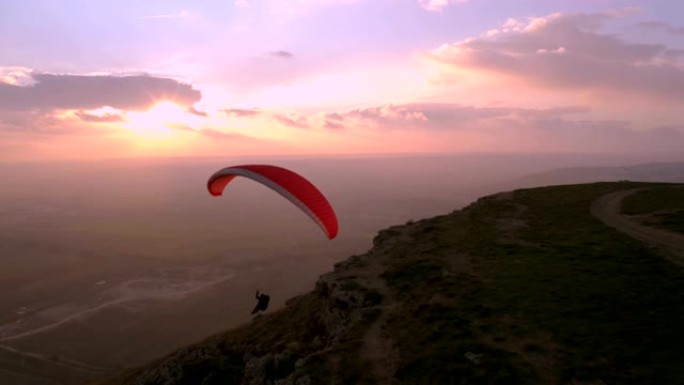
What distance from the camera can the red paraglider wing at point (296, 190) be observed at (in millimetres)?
22078

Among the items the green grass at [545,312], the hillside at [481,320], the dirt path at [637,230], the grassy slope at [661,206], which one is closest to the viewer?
the green grass at [545,312]

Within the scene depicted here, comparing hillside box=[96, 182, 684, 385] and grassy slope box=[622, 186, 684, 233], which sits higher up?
grassy slope box=[622, 186, 684, 233]

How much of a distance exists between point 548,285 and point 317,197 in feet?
45.1

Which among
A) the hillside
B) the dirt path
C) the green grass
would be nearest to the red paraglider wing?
the hillside

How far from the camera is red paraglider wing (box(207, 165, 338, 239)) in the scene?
72.4 ft

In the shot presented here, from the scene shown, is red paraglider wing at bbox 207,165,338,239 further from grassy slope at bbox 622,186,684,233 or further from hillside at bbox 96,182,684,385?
grassy slope at bbox 622,186,684,233

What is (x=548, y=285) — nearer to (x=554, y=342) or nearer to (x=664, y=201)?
(x=554, y=342)

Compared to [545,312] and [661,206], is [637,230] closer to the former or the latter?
[661,206]

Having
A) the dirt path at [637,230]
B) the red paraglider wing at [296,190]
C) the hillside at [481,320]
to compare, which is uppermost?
the red paraglider wing at [296,190]

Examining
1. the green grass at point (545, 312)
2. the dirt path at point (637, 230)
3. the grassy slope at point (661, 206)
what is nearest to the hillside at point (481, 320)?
the green grass at point (545, 312)

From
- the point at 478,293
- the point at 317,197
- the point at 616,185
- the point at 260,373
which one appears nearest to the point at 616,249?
the point at 478,293

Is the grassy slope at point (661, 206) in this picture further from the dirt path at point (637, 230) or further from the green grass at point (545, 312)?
the green grass at point (545, 312)

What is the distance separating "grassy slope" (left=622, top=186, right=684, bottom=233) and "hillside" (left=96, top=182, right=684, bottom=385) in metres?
4.23

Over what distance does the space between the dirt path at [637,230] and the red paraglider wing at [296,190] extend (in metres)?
20.2
